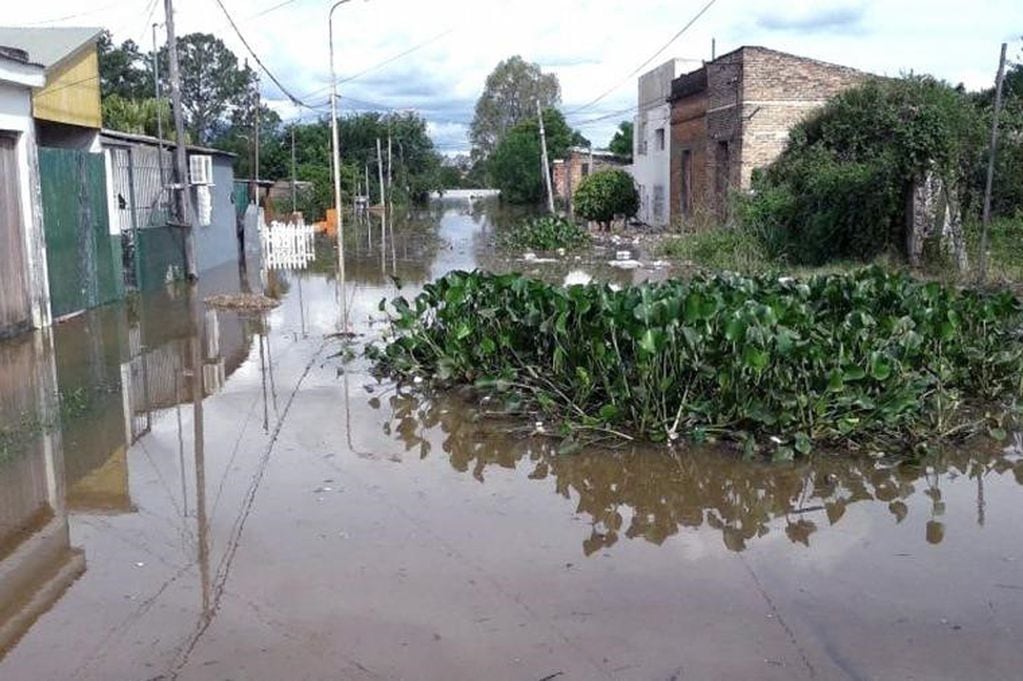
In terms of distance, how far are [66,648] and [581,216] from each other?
3663 centimetres

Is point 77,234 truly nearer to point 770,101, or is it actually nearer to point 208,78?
point 770,101

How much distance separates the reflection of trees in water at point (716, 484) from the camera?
6.16 meters

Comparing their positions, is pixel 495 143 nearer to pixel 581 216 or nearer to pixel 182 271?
pixel 581 216

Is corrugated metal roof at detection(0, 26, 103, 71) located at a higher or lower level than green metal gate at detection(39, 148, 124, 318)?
higher

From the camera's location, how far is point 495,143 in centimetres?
9694

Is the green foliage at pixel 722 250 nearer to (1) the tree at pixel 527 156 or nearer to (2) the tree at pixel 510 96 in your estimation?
(1) the tree at pixel 527 156

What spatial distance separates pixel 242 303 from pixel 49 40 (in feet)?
16.9

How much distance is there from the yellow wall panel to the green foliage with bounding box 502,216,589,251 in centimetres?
1511

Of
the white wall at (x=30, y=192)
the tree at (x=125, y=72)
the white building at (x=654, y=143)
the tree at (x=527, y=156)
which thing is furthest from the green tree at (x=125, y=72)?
the white wall at (x=30, y=192)

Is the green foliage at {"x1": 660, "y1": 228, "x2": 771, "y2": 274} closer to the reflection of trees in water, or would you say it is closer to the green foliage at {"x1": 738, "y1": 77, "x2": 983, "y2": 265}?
the green foliage at {"x1": 738, "y1": 77, "x2": 983, "y2": 265}

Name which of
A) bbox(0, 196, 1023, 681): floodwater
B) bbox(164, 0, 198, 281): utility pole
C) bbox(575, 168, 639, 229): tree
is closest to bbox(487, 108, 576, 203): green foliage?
bbox(575, 168, 639, 229): tree

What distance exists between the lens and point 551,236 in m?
30.2

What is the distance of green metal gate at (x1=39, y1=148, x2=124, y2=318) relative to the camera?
45.3 feet

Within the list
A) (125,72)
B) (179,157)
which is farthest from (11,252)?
(125,72)
